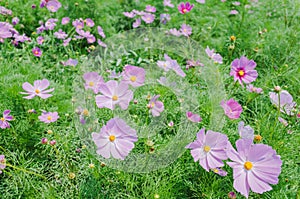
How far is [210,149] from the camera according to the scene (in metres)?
1.21

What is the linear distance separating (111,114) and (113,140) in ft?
1.32

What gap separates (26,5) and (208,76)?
59.1 inches

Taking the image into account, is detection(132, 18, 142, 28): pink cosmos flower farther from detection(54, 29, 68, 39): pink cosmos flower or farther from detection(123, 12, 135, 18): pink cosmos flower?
detection(54, 29, 68, 39): pink cosmos flower

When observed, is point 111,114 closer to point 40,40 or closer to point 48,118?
point 48,118

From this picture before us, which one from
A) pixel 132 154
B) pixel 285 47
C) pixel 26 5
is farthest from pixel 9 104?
pixel 285 47

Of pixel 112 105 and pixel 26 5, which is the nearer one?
pixel 112 105

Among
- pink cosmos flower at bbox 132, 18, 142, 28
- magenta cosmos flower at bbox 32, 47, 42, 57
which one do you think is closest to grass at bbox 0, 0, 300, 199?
magenta cosmos flower at bbox 32, 47, 42, 57

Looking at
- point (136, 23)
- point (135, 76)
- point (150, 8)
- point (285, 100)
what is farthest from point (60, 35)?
point (285, 100)

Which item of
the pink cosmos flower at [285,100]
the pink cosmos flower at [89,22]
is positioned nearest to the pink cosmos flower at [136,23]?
the pink cosmos flower at [89,22]

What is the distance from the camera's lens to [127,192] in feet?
4.67

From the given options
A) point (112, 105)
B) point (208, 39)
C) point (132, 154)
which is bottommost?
point (208, 39)

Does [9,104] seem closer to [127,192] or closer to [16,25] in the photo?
[127,192]

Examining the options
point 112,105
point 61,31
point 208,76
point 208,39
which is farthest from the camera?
point 208,39

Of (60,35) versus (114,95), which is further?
(60,35)
